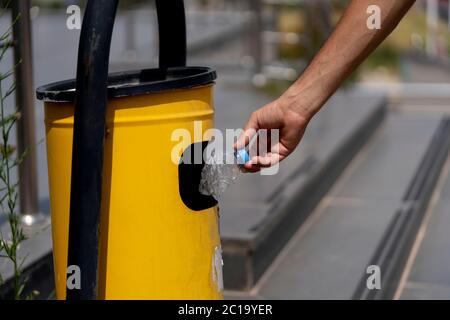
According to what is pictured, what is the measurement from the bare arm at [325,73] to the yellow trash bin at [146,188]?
0.18 metres

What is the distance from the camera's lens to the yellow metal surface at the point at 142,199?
2264 mm

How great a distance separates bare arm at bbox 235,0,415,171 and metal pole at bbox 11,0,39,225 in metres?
1.37

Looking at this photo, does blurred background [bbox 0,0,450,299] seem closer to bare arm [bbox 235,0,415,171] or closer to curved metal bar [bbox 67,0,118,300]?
curved metal bar [bbox 67,0,118,300]

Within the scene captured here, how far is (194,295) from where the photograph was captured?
243cm

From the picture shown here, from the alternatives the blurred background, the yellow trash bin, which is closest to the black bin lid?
the yellow trash bin

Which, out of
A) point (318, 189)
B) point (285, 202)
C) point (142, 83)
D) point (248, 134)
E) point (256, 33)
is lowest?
point (318, 189)

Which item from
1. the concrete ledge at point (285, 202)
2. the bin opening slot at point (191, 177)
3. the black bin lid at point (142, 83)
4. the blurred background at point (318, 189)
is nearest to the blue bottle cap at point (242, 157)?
the bin opening slot at point (191, 177)

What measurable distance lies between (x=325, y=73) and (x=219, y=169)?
38cm

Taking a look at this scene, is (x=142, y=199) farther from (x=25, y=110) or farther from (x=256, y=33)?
(x=256, y=33)

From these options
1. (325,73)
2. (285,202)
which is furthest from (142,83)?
(285,202)

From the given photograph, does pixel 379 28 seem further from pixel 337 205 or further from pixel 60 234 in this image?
pixel 337 205

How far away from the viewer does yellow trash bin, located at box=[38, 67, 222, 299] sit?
2262mm

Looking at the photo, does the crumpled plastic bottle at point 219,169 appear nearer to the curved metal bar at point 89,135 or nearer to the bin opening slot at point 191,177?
the bin opening slot at point 191,177

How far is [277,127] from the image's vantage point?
7.78 feet
